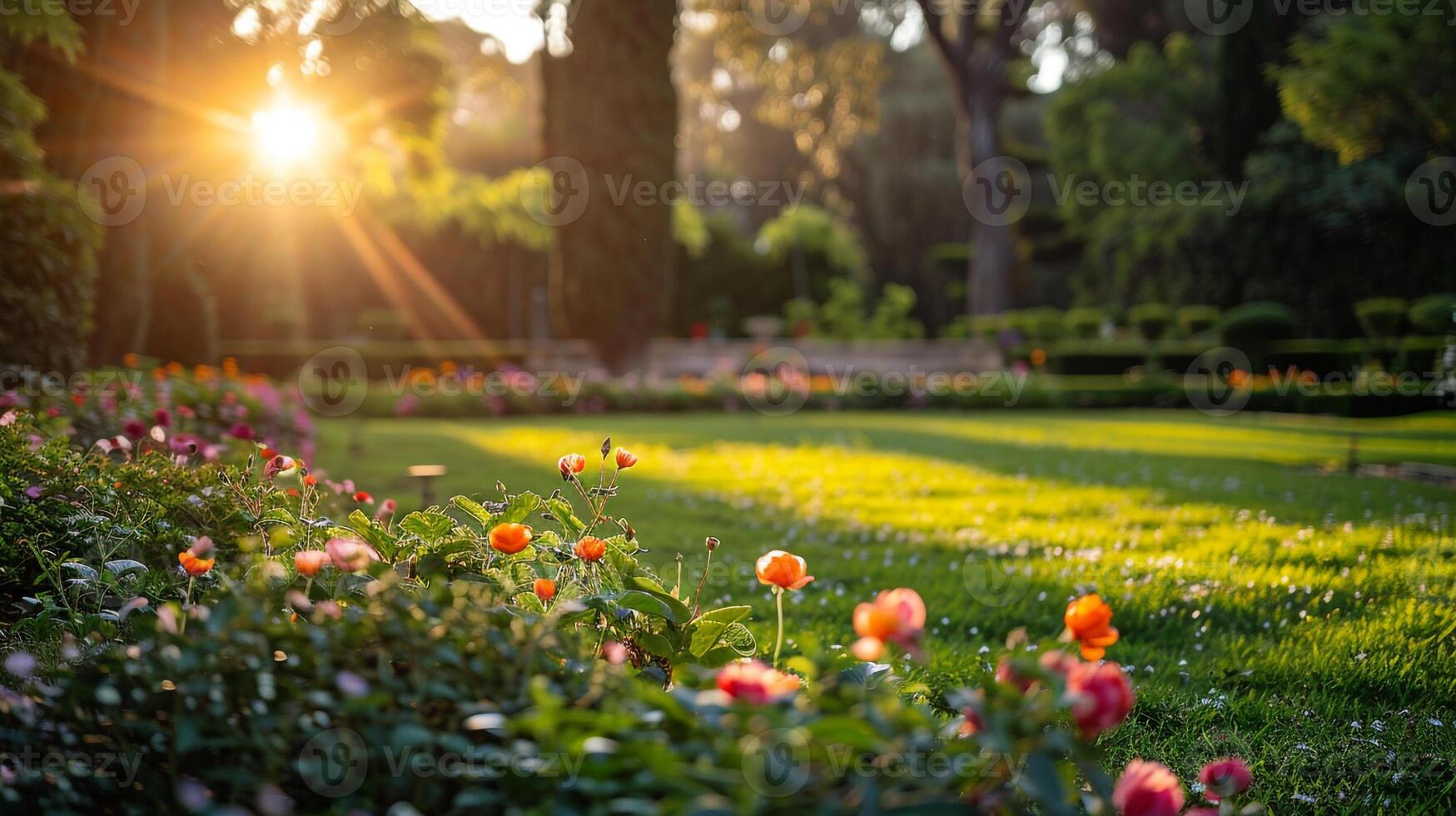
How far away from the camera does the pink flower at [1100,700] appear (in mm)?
1148

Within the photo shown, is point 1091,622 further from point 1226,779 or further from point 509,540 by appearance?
point 509,540

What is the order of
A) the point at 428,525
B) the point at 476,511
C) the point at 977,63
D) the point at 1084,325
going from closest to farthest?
the point at 428,525 → the point at 476,511 → the point at 977,63 → the point at 1084,325

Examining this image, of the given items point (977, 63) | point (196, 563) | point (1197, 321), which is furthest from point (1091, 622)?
point (977, 63)

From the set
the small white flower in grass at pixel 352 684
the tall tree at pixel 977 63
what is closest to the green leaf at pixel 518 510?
the small white flower in grass at pixel 352 684

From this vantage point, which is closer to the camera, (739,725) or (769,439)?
(739,725)

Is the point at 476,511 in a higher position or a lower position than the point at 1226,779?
higher

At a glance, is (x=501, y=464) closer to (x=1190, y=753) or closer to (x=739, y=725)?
(x=1190, y=753)

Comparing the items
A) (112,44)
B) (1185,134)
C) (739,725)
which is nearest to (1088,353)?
(1185,134)

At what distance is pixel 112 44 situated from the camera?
21.4ft

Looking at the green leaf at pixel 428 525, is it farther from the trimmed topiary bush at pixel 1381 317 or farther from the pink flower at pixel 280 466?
the trimmed topiary bush at pixel 1381 317

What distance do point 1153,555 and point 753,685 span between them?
12.1ft

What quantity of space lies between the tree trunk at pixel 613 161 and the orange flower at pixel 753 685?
49.5ft

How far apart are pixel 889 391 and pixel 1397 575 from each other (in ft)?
38.8

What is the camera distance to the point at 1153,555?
435 centimetres
